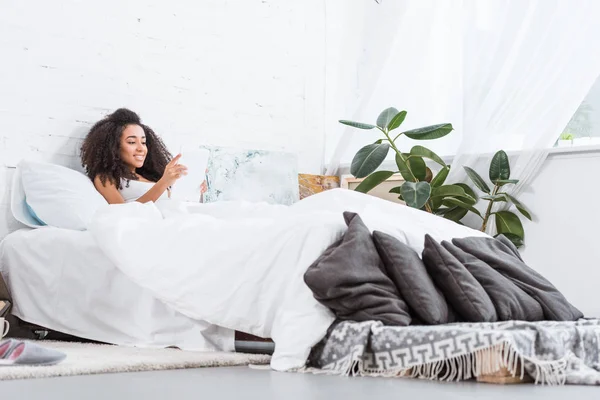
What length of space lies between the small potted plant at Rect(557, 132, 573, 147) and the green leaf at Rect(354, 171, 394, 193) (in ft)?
3.17

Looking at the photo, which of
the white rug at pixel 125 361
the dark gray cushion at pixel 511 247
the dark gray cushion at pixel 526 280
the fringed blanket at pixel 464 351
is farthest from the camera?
the dark gray cushion at pixel 511 247

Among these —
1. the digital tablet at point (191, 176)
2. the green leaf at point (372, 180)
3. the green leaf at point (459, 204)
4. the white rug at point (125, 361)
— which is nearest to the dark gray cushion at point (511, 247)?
the white rug at point (125, 361)

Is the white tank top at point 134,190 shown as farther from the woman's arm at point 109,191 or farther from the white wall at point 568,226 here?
the white wall at point 568,226

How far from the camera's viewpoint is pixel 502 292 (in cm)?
289

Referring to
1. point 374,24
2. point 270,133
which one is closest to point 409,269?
point 270,133

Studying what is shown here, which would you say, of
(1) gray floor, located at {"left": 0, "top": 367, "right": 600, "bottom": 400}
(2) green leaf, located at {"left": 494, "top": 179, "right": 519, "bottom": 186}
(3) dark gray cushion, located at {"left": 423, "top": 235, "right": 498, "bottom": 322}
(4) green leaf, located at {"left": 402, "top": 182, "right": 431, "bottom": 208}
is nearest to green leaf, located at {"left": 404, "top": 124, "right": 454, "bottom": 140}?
(4) green leaf, located at {"left": 402, "top": 182, "right": 431, "bottom": 208}

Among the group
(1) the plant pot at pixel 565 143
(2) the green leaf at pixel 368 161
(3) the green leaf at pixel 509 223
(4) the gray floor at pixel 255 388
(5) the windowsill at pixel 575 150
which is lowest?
(4) the gray floor at pixel 255 388

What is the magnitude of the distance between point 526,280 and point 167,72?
2.66m

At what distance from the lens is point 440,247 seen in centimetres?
288

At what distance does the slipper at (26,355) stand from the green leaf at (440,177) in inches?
111

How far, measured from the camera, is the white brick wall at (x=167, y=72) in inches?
169

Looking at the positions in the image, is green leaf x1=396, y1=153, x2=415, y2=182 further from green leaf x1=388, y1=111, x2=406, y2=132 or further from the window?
the window

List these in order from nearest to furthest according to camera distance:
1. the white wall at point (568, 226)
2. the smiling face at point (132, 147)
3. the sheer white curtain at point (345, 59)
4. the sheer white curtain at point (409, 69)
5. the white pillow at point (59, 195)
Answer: the white pillow at point (59, 195) → the smiling face at point (132, 147) → the white wall at point (568, 226) → the sheer white curtain at point (409, 69) → the sheer white curtain at point (345, 59)

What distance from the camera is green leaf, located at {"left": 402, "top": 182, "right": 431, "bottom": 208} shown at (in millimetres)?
4734
